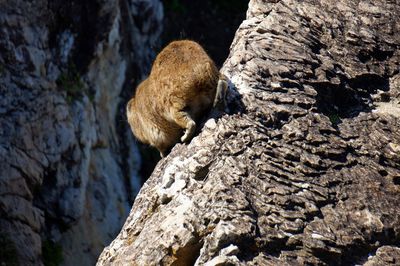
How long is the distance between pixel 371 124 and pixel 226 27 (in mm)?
11577

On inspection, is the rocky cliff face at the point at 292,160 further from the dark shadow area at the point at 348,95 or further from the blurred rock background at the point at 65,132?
the blurred rock background at the point at 65,132

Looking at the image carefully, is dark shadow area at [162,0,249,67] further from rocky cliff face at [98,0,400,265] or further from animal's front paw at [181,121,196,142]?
animal's front paw at [181,121,196,142]

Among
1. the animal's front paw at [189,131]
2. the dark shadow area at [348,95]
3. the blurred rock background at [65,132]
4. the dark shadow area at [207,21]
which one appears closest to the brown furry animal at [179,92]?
the animal's front paw at [189,131]

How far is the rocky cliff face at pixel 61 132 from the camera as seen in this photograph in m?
13.7

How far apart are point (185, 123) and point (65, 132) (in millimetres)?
5807

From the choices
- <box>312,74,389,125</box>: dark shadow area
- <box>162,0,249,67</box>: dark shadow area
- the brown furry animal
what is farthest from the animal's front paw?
<box>162,0,249,67</box>: dark shadow area

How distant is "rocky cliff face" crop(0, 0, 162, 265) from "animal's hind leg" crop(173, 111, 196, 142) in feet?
15.8

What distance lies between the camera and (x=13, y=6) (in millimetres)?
14289

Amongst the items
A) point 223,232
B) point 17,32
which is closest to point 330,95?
point 223,232

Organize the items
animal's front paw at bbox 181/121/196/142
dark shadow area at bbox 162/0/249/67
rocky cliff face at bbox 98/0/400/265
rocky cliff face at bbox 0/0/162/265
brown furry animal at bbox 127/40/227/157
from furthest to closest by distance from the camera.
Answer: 1. dark shadow area at bbox 162/0/249/67
2. rocky cliff face at bbox 0/0/162/265
3. brown furry animal at bbox 127/40/227/157
4. animal's front paw at bbox 181/121/196/142
5. rocky cliff face at bbox 98/0/400/265

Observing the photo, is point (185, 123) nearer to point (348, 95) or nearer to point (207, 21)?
point (348, 95)

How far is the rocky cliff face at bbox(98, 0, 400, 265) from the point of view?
25.3ft

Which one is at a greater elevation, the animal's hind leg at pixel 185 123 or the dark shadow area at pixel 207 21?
the animal's hind leg at pixel 185 123

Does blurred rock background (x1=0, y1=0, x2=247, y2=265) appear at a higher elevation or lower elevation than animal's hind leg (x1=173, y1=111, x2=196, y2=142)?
lower
